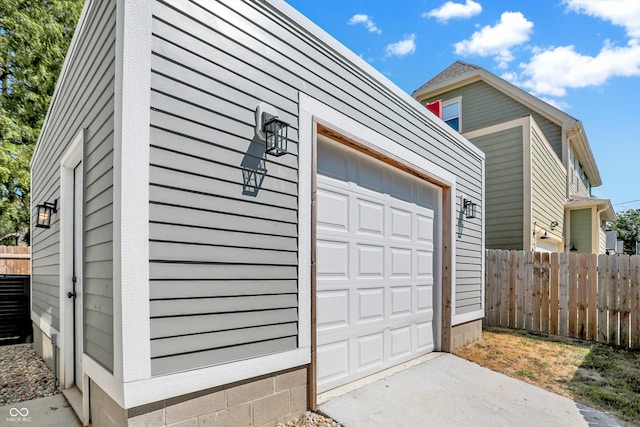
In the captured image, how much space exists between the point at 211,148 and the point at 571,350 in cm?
600

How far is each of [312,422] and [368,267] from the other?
5.19 feet

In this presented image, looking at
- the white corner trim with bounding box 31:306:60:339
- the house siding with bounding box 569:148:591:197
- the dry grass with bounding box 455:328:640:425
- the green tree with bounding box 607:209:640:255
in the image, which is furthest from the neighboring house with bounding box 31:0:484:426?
the green tree with bounding box 607:209:640:255

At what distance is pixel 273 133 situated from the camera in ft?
8.28

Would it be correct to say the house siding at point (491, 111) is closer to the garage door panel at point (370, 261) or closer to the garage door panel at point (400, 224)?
the garage door panel at point (400, 224)

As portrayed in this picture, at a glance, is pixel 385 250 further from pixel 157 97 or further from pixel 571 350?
pixel 571 350

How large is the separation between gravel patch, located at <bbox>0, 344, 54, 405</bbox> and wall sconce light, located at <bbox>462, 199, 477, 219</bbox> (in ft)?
18.7

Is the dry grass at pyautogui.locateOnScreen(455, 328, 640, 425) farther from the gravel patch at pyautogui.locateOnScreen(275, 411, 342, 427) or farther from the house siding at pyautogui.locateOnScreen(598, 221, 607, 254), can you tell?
the house siding at pyautogui.locateOnScreen(598, 221, 607, 254)

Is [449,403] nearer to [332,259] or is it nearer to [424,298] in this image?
[424,298]

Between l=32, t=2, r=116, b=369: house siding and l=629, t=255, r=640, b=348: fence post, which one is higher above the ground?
l=32, t=2, r=116, b=369: house siding

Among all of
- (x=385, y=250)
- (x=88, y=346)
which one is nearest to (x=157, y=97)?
(x=88, y=346)

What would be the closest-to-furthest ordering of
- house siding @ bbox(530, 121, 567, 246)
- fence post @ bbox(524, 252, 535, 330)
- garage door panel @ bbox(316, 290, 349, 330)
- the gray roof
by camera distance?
garage door panel @ bbox(316, 290, 349, 330) → fence post @ bbox(524, 252, 535, 330) → house siding @ bbox(530, 121, 567, 246) → the gray roof

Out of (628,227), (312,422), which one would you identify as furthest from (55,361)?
(628,227)

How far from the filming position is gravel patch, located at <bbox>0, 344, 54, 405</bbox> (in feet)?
11.2

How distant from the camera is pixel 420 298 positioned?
15.0 ft
